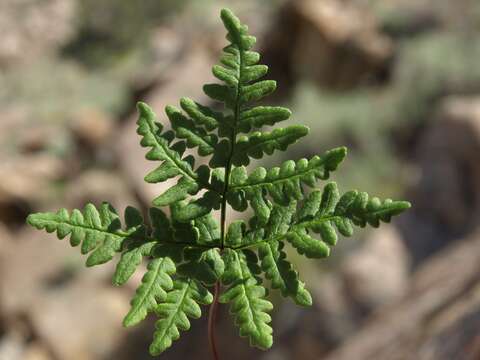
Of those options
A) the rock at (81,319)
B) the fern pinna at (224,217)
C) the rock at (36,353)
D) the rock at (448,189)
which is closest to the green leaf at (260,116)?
the fern pinna at (224,217)

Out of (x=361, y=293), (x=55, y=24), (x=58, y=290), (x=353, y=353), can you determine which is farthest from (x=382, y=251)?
(x=55, y=24)

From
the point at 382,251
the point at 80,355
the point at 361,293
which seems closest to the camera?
the point at 361,293

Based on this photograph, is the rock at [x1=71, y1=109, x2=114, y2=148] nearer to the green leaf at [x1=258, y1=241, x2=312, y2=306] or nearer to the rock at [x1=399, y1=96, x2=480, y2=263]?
the rock at [x1=399, y1=96, x2=480, y2=263]

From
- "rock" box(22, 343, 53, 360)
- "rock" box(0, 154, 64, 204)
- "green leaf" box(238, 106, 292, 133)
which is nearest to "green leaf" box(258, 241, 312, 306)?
"green leaf" box(238, 106, 292, 133)

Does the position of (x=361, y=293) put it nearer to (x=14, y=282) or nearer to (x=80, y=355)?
(x=80, y=355)

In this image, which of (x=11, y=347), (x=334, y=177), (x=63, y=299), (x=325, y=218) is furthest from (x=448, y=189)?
(x=325, y=218)
